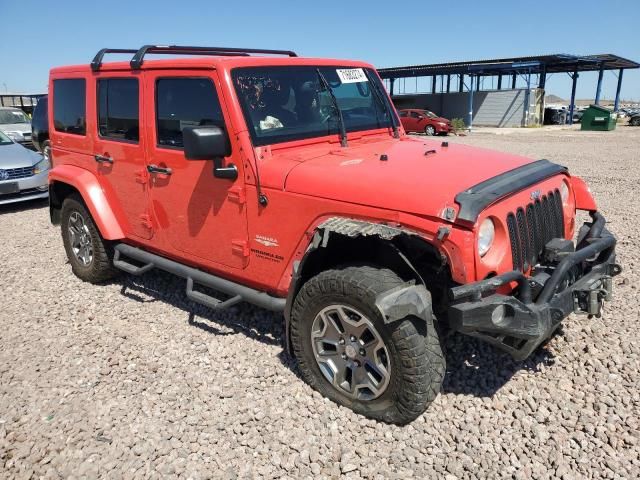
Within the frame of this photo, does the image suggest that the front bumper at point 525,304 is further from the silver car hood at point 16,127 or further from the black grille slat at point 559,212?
the silver car hood at point 16,127

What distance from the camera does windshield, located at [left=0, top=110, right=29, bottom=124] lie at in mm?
15328

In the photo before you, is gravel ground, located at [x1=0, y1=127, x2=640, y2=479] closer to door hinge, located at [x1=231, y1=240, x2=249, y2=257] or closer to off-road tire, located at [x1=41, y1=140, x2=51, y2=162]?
door hinge, located at [x1=231, y1=240, x2=249, y2=257]

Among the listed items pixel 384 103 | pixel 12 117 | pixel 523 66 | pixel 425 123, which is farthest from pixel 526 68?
pixel 384 103

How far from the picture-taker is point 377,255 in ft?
10.1

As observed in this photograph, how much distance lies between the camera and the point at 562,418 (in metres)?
3.02

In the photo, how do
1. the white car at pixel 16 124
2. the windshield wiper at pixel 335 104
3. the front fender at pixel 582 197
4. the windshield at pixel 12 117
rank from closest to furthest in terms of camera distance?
the front fender at pixel 582 197 < the windshield wiper at pixel 335 104 < the white car at pixel 16 124 < the windshield at pixel 12 117

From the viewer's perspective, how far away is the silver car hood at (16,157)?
8.82 metres

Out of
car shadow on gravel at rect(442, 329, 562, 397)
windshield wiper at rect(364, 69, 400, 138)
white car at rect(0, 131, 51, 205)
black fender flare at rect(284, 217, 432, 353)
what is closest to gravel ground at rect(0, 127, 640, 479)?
car shadow on gravel at rect(442, 329, 562, 397)

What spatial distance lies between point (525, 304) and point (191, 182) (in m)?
2.34

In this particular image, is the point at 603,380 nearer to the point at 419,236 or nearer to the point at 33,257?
the point at 419,236

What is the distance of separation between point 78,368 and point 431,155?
2.89 meters

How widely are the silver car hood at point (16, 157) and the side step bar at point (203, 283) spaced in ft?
17.8

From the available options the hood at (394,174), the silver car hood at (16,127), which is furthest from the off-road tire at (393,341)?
the silver car hood at (16,127)

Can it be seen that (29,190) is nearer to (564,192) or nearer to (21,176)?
(21,176)
